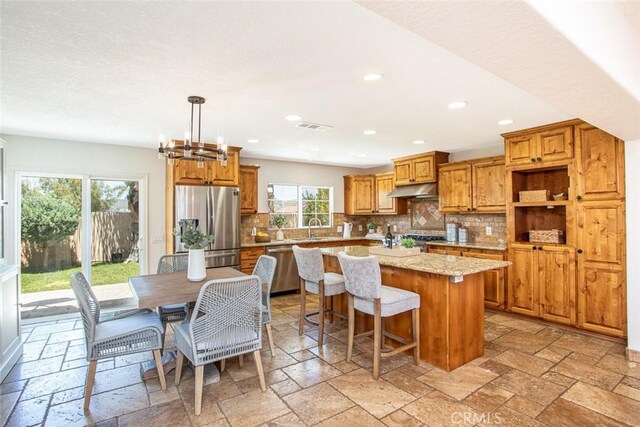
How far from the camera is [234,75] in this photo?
254cm

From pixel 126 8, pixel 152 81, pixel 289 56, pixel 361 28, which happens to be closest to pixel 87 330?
pixel 152 81

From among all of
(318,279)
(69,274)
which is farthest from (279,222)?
(69,274)

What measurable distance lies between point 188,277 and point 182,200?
6.50ft

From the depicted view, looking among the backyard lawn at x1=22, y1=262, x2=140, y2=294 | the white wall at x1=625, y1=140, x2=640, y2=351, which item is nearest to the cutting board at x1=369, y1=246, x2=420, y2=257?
the white wall at x1=625, y1=140, x2=640, y2=351

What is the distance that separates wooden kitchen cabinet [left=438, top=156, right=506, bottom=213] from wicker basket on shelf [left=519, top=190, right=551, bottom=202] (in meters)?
0.32

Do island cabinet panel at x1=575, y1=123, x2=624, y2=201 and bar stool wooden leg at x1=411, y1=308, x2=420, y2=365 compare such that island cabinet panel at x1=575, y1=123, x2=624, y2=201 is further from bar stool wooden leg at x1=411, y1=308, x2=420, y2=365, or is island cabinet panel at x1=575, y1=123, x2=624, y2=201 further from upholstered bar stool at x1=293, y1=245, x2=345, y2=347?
upholstered bar stool at x1=293, y1=245, x2=345, y2=347

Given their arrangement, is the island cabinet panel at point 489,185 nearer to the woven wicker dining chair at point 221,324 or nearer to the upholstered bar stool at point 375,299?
the upholstered bar stool at point 375,299

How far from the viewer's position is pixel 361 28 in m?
1.89

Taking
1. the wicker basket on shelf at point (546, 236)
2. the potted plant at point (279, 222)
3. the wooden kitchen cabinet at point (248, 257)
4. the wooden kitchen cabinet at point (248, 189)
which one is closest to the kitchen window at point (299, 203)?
the potted plant at point (279, 222)

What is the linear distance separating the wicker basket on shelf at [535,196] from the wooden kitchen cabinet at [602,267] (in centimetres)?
44

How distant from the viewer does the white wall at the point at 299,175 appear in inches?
249

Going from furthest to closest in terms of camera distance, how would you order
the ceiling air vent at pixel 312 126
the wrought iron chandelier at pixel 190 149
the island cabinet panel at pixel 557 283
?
the ceiling air vent at pixel 312 126, the island cabinet panel at pixel 557 283, the wrought iron chandelier at pixel 190 149

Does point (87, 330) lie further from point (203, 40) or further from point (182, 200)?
point (182, 200)

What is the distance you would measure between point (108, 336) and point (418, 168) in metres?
5.06
